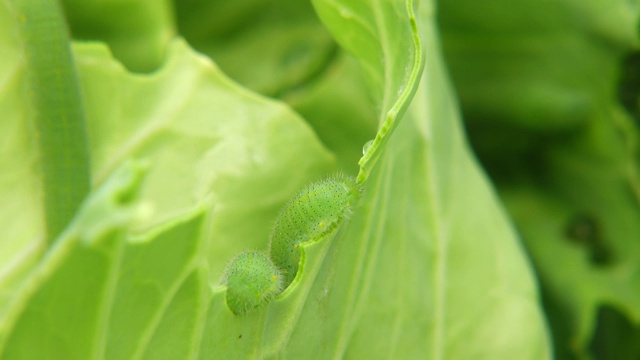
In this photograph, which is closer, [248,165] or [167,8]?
[248,165]

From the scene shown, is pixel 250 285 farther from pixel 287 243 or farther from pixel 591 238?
pixel 591 238

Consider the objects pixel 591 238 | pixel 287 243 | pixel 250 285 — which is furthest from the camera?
pixel 591 238

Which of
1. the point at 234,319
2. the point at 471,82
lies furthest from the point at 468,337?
the point at 471,82

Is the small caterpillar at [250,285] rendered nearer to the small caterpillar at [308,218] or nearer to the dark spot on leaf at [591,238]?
the small caterpillar at [308,218]

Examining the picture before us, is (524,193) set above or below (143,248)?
below

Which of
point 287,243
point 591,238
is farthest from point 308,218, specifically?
point 591,238

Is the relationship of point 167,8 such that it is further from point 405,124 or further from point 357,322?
point 357,322
